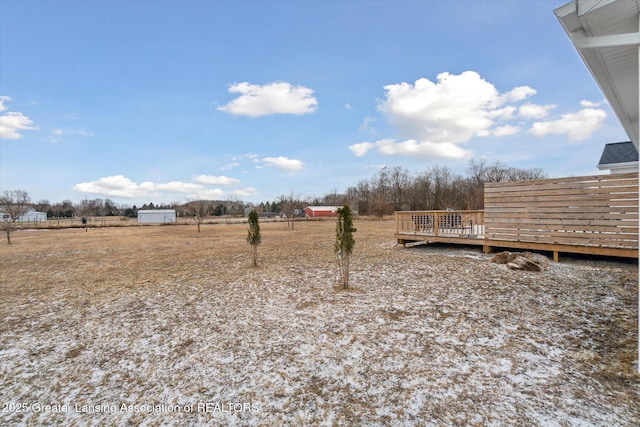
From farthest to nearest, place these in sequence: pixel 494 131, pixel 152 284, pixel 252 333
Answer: pixel 494 131, pixel 152 284, pixel 252 333

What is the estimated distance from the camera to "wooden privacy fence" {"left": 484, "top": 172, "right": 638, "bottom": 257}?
625 cm

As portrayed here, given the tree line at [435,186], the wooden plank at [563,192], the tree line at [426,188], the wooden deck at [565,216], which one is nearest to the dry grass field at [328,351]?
the wooden deck at [565,216]

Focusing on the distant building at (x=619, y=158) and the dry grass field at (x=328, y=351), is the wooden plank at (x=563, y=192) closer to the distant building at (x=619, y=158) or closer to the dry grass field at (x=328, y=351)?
the dry grass field at (x=328, y=351)

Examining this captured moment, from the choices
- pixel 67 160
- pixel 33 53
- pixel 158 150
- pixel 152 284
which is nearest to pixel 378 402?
pixel 152 284

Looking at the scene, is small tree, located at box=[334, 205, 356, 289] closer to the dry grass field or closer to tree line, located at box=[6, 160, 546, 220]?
the dry grass field

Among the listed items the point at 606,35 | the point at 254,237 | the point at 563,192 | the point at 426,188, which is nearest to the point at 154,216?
the point at 426,188

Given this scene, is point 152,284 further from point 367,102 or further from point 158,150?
point 158,150

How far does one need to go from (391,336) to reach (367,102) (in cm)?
1430

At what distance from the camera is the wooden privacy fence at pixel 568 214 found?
6.25 metres

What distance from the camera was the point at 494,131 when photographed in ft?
59.8

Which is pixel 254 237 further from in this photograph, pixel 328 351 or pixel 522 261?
pixel 522 261

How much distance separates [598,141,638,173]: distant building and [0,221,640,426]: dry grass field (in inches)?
434

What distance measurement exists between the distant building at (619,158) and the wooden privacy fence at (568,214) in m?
10.1

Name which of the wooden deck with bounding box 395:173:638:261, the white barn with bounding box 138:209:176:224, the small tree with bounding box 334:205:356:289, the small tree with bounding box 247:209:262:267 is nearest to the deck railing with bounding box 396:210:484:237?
the wooden deck with bounding box 395:173:638:261
